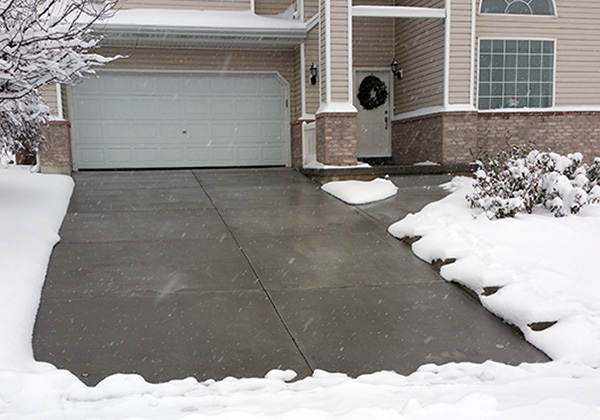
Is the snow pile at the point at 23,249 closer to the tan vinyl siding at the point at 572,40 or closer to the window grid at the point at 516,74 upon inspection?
the window grid at the point at 516,74

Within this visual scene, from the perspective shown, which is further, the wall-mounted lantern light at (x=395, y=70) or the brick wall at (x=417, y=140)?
the wall-mounted lantern light at (x=395, y=70)

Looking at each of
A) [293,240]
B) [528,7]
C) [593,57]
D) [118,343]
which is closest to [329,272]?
[293,240]

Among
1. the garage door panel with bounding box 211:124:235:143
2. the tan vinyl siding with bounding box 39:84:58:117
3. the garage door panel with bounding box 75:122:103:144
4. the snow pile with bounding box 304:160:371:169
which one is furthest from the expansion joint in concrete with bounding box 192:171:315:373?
the garage door panel with bounding box 75:122:103:144

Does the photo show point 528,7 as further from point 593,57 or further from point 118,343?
point 118,343

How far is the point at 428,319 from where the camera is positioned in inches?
180

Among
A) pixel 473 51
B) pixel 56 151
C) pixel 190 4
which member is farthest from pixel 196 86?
pixel 473 51

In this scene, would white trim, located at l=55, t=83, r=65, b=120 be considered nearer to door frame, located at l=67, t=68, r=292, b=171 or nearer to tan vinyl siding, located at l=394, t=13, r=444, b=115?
door frame, located at l=67, t=68, r=292, b=171

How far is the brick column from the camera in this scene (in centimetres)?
1190

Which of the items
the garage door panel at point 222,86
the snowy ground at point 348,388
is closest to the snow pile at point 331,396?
the snowy ground at point 348,388

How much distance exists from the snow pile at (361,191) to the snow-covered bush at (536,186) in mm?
2284

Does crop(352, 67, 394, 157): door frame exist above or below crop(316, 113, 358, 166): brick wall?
above

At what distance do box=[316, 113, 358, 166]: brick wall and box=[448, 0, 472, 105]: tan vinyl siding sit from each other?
7.74 feet

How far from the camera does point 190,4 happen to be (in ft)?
43.2

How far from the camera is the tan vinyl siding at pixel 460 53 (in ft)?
37.9
